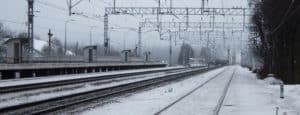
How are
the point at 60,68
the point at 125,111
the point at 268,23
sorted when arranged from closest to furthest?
the point at 125,111 < the point at 268,23 < the point at 60,68

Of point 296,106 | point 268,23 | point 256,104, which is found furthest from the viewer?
point 268,23

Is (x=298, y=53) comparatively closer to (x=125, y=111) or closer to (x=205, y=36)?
(x=125, y=111)

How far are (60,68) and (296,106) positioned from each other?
119ft

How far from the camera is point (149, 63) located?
103m

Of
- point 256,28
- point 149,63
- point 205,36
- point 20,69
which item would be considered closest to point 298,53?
point 256,28

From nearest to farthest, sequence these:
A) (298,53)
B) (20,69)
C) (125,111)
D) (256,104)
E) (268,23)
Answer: (125,111) < (256,104) < (298,53) < (20,69) < (268,23)

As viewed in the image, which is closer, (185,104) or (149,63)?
(185,104)

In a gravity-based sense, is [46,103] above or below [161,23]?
below

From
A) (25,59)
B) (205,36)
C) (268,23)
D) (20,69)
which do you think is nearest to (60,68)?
(25,59)

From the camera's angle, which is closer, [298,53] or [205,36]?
[298,53]

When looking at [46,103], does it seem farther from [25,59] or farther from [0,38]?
[0,38]

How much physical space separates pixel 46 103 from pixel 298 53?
83.5 feet

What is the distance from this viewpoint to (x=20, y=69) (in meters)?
42.1

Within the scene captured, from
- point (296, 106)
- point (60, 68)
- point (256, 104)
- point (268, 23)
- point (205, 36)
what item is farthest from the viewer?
point (205, 36)
